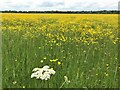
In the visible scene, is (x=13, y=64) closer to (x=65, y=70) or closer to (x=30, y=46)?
(x=65, y=70)

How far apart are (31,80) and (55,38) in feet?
9.52

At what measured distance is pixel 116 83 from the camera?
347 cm

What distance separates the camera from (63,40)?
229 inches

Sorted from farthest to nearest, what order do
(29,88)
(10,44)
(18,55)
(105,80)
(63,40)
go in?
1. (63,40)
2. (10,44)
3. (18,55)
4. (105,80)
5. (29,88)

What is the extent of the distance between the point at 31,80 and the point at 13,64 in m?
0.63

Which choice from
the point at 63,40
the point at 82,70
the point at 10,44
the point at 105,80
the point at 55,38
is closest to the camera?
the point at 105,80

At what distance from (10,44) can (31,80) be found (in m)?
1.96

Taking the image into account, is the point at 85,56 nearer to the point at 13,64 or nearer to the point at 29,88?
the point at 13,64

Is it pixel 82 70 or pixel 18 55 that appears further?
pixel 18 55

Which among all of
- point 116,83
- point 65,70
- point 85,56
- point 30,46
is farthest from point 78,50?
point 116,83

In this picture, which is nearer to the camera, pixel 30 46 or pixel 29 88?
pixel 29 88

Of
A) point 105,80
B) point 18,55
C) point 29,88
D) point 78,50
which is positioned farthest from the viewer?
point 78,50

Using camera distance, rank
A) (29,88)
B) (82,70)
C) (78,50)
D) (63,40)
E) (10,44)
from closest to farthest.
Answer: (29,88)
(82,70)
(78,50)
(10,44)
(63,40)

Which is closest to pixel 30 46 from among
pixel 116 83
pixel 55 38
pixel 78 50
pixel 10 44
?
pixel 10 44
